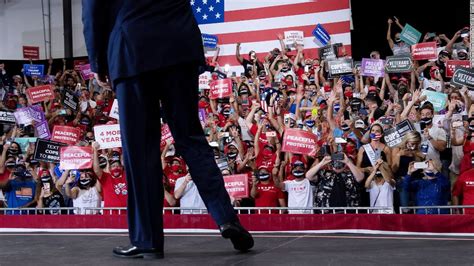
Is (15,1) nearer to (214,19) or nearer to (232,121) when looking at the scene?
(214,19)

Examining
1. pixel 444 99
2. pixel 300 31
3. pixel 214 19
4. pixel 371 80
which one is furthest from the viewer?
pixel 214 19

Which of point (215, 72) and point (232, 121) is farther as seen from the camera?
point (215, 72)

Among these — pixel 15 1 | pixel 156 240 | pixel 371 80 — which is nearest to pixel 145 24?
pixel 156 240

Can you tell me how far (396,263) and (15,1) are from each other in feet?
54.3

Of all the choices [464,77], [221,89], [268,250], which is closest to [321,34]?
[221,89]

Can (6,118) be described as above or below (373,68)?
below

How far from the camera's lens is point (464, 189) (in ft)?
21.4

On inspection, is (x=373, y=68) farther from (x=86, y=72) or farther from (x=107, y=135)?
(x=86, y=72)

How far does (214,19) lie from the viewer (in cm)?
1447

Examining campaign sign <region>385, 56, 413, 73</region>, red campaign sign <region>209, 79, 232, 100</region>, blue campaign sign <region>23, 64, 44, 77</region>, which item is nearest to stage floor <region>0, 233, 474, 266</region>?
campaign sign <region>385, 56, 413, 73</region>

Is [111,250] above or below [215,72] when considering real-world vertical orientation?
below

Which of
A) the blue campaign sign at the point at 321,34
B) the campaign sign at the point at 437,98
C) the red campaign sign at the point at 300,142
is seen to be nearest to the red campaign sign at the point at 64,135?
the red campaign sign at the point at 300,142

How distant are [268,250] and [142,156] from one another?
0.68 metres

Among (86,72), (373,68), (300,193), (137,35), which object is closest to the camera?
(137,35)
